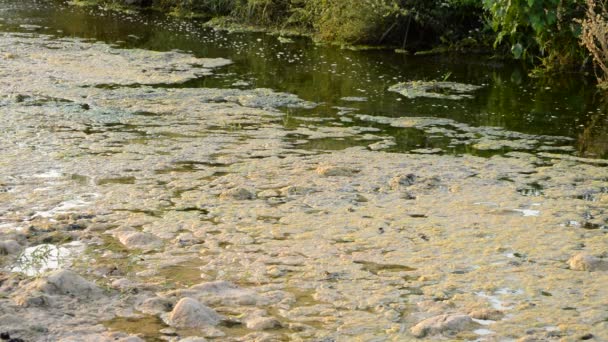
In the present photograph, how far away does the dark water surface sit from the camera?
704 cm

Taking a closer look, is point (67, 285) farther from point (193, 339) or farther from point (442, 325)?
point (442, 325)

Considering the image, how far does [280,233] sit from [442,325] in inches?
48.8

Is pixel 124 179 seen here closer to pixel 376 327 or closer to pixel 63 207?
pixel 63 207

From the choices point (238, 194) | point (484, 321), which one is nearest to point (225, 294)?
point (484, 321)

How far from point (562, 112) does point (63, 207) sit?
437cm

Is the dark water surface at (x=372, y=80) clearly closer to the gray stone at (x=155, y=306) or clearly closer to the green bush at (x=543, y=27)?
the green bush at (x=543, y=27)

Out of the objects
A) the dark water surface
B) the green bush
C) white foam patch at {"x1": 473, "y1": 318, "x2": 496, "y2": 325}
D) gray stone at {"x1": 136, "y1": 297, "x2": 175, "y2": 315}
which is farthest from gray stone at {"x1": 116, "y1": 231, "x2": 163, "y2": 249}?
the green bush

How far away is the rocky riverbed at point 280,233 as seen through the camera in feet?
11.3

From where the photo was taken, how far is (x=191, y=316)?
3377 mm

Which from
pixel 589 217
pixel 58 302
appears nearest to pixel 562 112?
pixel 589 217

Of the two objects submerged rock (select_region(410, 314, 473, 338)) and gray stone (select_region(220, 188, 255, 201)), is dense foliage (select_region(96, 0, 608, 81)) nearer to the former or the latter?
gray stone (select_region(220, 188, 255, 201))

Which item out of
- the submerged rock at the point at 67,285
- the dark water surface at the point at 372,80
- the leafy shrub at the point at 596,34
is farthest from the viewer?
the leafy shrub at the point at 596,34

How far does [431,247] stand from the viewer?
4238 mm

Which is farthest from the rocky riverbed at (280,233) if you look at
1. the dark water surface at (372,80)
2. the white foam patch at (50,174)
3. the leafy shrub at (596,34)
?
the leafy shrub at (596,34)
